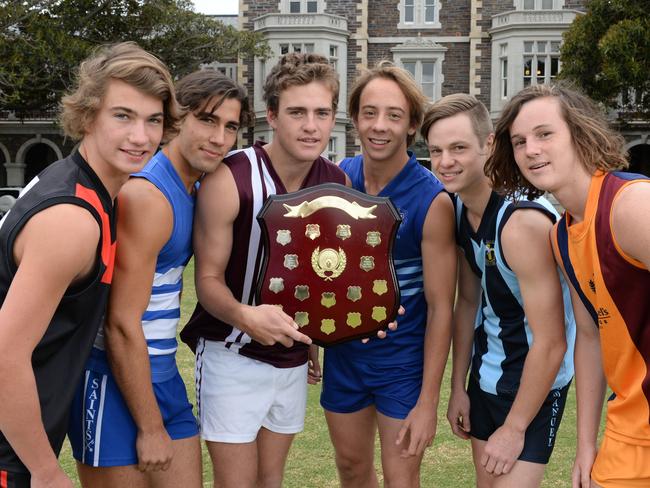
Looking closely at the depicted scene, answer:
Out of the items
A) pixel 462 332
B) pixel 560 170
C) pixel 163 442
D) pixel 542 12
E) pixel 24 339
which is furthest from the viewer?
pixel 542 12

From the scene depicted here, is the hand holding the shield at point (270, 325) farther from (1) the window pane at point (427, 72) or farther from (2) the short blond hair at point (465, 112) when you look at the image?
(1) the window pane at point (427, 72)

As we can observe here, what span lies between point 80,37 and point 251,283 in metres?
23.0

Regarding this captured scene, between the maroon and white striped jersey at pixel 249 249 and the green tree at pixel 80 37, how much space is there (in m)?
18.1

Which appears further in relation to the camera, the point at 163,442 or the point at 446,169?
the point at 446,169

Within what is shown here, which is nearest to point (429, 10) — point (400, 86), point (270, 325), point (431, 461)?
point (431, 461)

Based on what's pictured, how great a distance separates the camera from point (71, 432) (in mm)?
3471

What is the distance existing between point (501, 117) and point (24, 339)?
2.07m

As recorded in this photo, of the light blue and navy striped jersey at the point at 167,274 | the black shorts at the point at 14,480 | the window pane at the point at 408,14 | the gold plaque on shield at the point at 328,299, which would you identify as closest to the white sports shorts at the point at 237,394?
the light blue and navy striped jersey at the point at 167,274

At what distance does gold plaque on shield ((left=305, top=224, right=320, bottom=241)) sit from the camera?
139 inches

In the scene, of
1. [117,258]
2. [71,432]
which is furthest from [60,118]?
[71,432]

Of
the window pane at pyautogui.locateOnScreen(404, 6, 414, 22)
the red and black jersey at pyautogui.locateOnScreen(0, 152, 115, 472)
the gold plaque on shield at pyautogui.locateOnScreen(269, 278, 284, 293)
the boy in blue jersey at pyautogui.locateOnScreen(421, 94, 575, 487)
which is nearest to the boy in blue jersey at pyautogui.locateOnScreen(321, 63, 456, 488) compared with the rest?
the boy in blue jersey at pyautogui.locateOnScreen(421, 94, 575, 487)

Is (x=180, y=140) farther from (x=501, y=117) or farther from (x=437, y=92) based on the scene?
(x=437, y=92)

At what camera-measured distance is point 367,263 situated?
3.58 metres

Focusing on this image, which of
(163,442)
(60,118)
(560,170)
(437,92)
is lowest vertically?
(163,442)
